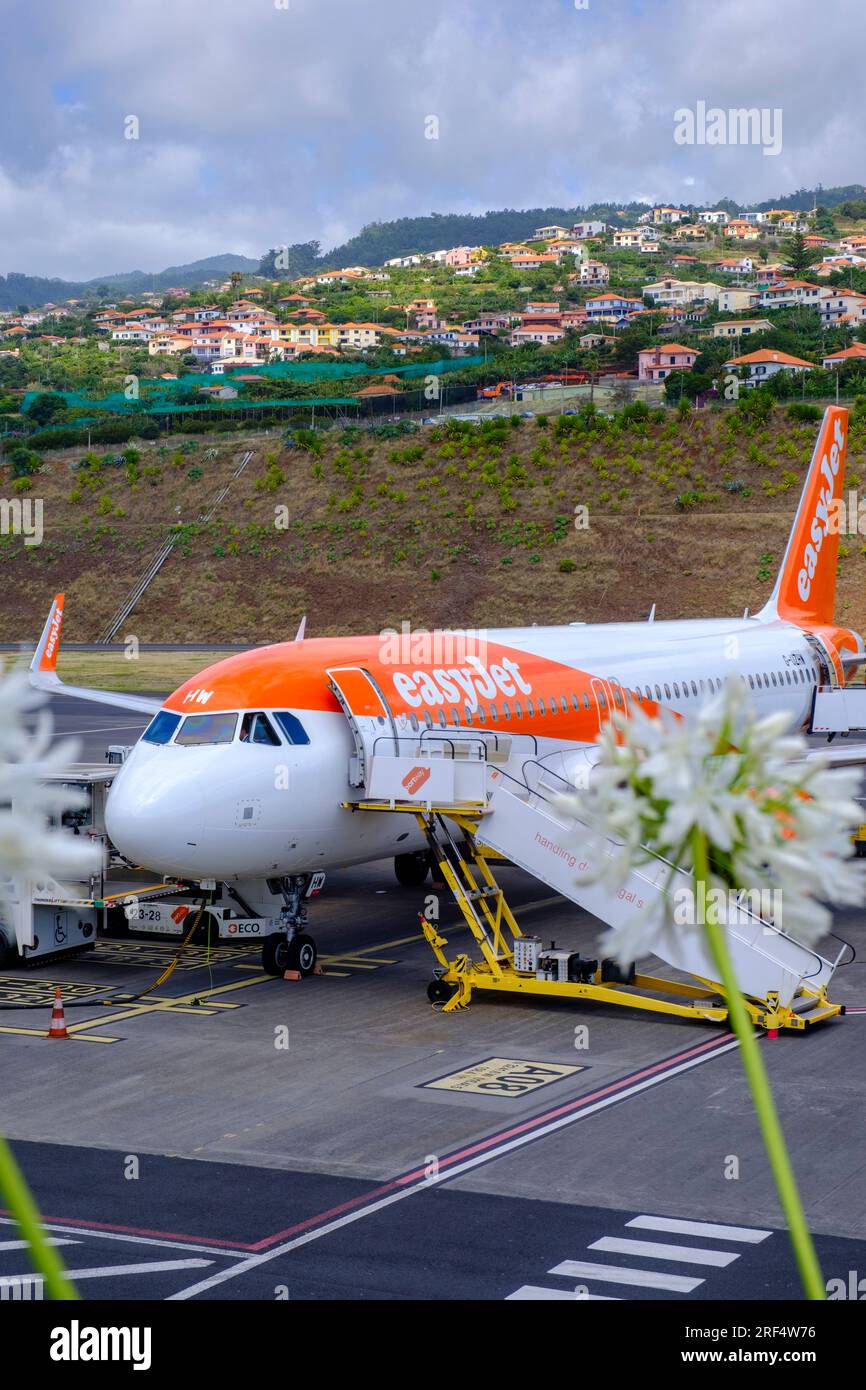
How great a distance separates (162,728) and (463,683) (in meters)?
5.49

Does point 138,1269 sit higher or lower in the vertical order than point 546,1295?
lower

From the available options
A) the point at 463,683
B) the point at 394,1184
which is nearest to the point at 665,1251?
the point at 394,1184

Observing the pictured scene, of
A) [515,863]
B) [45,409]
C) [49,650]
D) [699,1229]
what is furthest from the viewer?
[45,409]

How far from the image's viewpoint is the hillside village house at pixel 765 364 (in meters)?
127

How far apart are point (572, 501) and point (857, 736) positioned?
56549mm

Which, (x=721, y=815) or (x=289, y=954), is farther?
(x=289, y=954)

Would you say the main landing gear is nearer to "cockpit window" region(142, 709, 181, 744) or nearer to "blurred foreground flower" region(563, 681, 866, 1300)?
"cockpit window" region(142, 709, 181, 744)

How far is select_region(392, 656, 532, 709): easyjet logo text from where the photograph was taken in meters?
26.9

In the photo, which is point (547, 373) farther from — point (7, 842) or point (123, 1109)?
point (7, 842)

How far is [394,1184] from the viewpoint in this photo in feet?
56.1

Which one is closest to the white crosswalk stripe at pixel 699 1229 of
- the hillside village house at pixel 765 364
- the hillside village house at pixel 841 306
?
the hillside village house at pixel 765 364

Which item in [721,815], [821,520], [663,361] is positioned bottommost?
[821,520]

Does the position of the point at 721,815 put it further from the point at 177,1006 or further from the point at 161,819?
the point at 177,1006

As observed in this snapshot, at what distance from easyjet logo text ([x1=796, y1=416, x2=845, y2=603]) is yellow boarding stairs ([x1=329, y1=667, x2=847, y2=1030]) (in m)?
14.5
